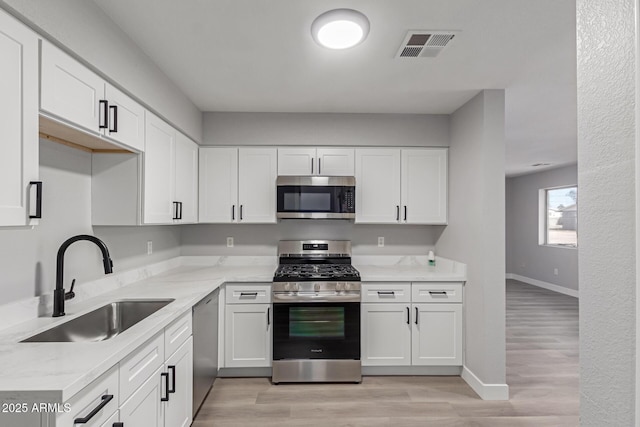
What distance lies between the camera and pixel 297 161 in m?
3.36

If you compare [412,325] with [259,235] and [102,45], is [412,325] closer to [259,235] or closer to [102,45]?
[259,235]

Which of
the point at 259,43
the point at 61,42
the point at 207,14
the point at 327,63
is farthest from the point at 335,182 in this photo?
the point at 61,42

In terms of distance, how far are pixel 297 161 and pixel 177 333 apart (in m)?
1.97

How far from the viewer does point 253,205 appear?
3.36 m

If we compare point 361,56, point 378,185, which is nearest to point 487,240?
point 378,185

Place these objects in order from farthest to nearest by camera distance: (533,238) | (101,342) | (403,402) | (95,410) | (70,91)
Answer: (533,238)
(403,402)
(70,91)
(101,342)
(95,410)

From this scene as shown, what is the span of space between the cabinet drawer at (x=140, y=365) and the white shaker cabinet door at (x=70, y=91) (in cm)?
107

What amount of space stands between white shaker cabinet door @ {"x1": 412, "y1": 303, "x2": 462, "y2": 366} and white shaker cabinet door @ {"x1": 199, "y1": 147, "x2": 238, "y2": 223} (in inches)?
80.1

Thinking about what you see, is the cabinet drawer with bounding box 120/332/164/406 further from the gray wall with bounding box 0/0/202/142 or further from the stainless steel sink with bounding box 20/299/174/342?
the gray wall with bounding box 0/0/202/142

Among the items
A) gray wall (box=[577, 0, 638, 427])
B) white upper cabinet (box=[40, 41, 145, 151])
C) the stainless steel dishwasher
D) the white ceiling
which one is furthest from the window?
white upper cabinet (box=[40, 41, 145, 151])

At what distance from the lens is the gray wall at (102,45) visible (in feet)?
4.36

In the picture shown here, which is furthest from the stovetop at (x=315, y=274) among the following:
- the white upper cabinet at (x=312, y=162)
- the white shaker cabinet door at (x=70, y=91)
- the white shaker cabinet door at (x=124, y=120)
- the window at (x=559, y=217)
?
the window at (x=559, y=217)

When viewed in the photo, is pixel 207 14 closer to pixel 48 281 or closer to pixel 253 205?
pixel 48 281

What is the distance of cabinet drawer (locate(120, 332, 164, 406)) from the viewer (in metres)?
1.36
